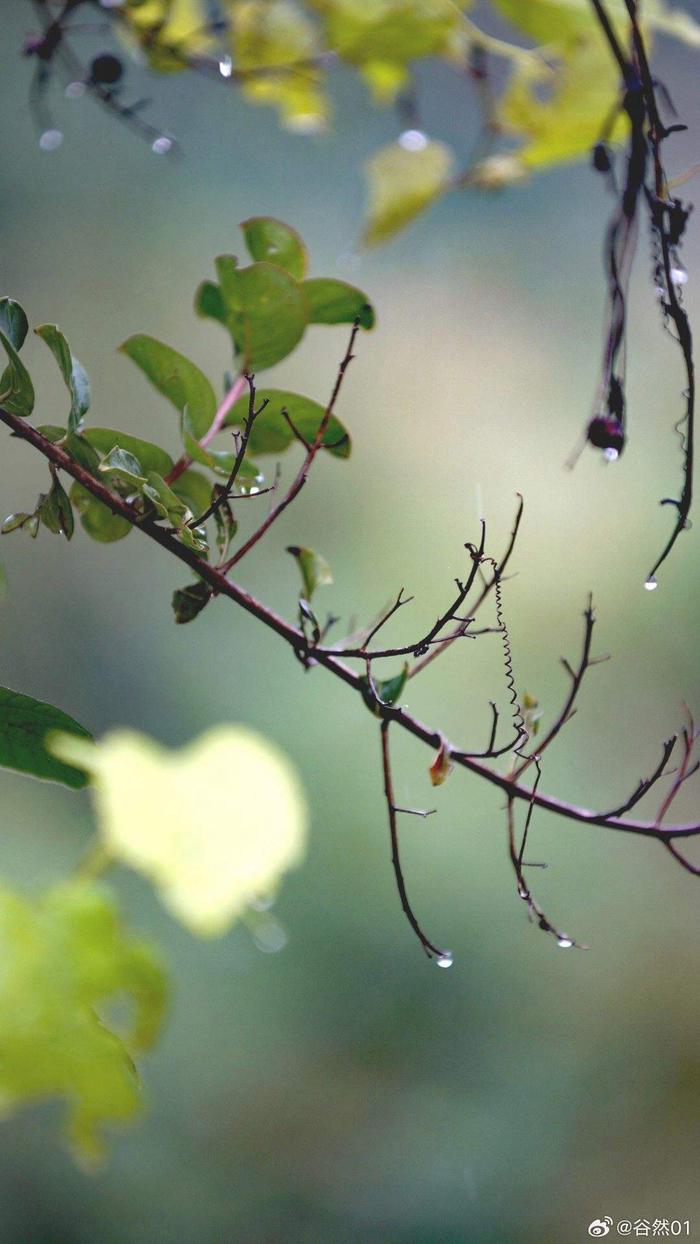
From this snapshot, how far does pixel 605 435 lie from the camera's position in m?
0.33

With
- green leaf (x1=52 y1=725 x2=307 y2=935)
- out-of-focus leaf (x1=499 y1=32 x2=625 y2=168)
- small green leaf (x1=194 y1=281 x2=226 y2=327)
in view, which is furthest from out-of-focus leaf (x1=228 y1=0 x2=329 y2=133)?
green leaf (x1=52 y1=725 x2=307 y2=935)

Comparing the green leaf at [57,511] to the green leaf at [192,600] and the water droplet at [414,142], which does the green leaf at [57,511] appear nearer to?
the green leaf at [192,600]

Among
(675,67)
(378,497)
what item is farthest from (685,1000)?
(675,67)

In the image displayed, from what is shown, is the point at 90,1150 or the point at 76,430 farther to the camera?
the point at 76,430

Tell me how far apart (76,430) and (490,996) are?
60.1 inches

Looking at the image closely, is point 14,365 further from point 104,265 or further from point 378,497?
point 104,265

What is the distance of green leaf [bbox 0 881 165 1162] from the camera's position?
4.9 inches

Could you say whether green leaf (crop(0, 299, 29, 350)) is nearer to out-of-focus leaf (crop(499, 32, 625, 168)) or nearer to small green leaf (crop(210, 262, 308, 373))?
small green leaf (crop(210, 262, 308, 373))

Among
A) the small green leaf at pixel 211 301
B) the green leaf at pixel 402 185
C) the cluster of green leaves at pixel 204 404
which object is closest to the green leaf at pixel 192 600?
the cluster of green leaves at pixel 204 404

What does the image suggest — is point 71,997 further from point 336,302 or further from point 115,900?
point 336,302

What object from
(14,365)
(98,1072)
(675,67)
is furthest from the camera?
(675,67)

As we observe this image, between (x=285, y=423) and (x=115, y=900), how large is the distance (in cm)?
19

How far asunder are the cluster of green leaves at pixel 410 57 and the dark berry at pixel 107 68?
0.05 ft

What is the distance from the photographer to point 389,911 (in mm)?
1585
